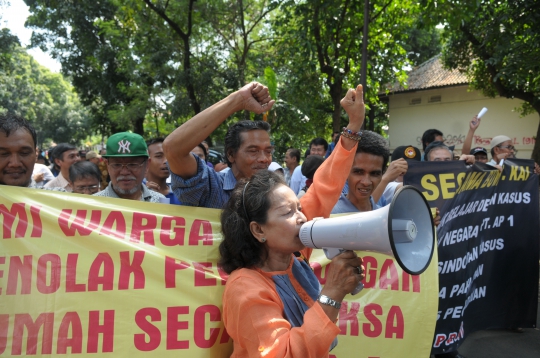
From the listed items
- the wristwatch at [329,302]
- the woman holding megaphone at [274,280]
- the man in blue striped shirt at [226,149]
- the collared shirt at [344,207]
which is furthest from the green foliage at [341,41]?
the wristwatch at [329,302]

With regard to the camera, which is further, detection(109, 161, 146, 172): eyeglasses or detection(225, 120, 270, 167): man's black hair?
detection(109, 161, 146, 172): eyeglasses

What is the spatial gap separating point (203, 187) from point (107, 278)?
24.1 inches

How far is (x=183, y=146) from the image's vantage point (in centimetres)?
223

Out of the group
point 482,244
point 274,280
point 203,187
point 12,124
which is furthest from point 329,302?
point 482,244

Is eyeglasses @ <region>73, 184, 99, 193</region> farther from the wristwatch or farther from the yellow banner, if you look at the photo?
the wristwatch

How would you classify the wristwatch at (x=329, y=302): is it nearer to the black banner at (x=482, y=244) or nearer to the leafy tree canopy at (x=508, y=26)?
the black banner at (x=482, y=244)

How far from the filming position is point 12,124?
274cm

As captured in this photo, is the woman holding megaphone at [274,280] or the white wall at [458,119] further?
the white wall at [458,119]

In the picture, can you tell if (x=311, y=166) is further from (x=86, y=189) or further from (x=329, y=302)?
(x=329, y=302)

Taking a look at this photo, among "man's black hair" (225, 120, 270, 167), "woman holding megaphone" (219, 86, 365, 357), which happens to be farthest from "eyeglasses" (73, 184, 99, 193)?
"woman holding megaphone" (219, 86, 365, 357)

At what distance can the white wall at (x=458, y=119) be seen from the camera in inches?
861

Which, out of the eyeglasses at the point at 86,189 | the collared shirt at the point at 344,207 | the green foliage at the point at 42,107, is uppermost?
the green foliage at the point at 42,107

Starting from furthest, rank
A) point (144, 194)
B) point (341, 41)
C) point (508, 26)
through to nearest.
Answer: point (341, 41), point (508, 26), point (144, 194)

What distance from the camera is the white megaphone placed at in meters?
1.55
